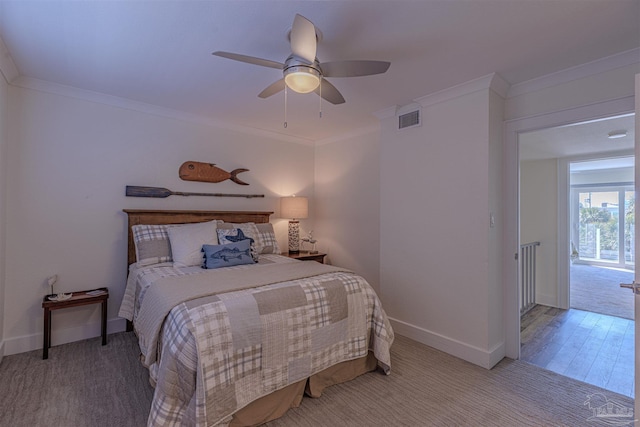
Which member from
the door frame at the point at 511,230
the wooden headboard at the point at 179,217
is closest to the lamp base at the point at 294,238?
the wooden headboard at the point at 179,217

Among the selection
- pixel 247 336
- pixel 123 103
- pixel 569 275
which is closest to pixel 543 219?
pixel 569 275

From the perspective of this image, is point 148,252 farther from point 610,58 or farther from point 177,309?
point 610,58

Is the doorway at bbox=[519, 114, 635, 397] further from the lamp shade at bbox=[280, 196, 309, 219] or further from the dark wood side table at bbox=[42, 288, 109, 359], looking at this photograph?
the dark wood side table at bbox=[42, 288, 109, 359]

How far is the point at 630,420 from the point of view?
1.83 m

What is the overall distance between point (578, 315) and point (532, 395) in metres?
2.38

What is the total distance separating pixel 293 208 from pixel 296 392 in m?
2.45

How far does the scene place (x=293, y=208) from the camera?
4016mm

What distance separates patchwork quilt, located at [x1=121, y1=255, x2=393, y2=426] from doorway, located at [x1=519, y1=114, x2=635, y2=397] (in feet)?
5.87

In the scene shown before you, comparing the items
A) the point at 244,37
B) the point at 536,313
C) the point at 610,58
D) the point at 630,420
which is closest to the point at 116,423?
the point at 244,37

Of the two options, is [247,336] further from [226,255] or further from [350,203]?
[350,203]

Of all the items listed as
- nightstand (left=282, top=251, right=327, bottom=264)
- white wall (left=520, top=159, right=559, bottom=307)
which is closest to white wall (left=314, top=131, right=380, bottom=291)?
nightstand (left=282, top=251, right=327, bottom=264)

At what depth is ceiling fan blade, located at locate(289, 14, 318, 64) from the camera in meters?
1.47

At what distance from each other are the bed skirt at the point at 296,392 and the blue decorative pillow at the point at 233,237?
131 cm

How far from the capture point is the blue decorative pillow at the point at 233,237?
2.99 m
